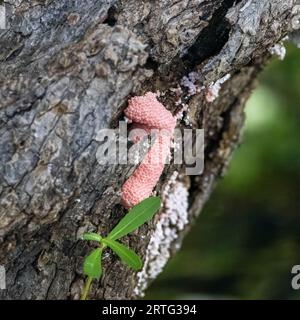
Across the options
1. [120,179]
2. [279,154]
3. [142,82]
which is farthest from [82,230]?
[279,154]

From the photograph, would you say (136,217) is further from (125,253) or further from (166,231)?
(166,231)

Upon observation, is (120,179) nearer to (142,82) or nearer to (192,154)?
(142,82)

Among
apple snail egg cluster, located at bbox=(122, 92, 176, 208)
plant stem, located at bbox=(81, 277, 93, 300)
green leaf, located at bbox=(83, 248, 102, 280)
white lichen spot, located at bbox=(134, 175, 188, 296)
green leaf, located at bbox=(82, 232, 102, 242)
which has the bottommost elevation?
white lichen spot, located at bbox=(134, 175, 188, 296)

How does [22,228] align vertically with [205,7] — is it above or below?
below

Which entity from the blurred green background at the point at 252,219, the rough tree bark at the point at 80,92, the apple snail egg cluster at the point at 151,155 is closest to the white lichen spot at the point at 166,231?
the rough tree bark at the point at 80,92

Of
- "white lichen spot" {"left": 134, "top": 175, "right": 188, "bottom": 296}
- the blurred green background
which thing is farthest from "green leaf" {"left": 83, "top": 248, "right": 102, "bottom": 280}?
the blurred green background

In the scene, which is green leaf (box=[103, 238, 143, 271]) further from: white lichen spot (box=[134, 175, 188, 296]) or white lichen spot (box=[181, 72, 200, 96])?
white lichen spot (box=[134, 175, 188, 296])

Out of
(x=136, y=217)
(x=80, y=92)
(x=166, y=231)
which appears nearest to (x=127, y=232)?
(x=136, y=217)
